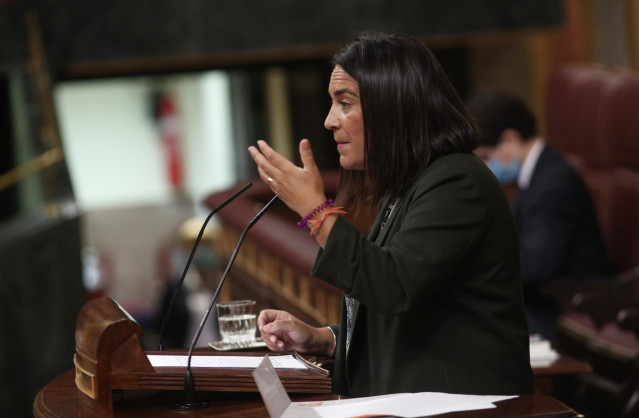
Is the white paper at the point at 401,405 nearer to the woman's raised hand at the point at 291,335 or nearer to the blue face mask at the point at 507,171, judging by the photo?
the woman's raised hand at the point at 291,335

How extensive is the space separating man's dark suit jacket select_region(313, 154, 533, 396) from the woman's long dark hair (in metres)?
0.04

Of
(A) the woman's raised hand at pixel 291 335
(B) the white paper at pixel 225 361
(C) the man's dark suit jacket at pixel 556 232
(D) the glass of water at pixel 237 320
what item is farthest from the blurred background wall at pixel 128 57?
(B) the white paper at pixel 225 361

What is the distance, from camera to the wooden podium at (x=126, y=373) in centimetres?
177

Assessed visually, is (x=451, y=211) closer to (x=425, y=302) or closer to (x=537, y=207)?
(x=425, y=302)


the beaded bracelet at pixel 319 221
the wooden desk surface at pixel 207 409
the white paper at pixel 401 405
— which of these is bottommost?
the wooden desk surface at pixel 207 409

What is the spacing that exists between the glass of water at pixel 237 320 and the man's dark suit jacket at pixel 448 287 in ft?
1.41

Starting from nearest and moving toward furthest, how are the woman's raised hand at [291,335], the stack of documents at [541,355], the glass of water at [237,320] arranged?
1. the woman's raised hand at [291,335]
2. the glass of water at [237,320]
3. the stack of documents at [541,355]

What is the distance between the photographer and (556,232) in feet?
13.8

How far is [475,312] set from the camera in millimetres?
1795

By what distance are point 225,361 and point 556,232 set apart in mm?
2527

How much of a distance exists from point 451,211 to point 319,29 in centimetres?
503

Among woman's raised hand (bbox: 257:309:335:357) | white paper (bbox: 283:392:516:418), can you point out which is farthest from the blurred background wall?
white paper (bbox: 283:392:516:418)

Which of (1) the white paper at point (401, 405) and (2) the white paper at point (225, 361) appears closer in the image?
(1) the white paper at point (401, 405)

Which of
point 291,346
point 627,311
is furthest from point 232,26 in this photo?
point 291,346
